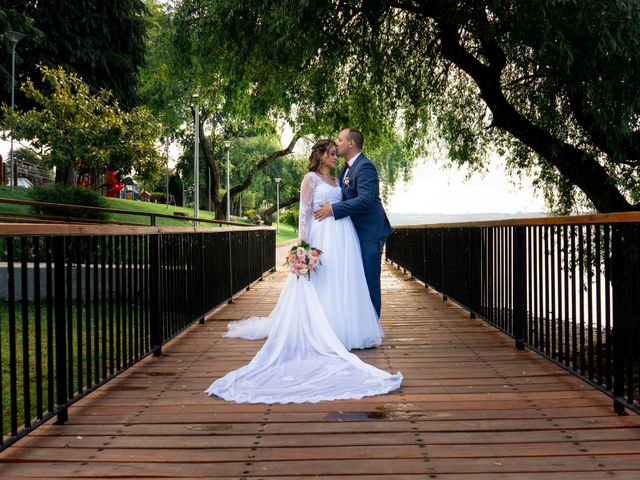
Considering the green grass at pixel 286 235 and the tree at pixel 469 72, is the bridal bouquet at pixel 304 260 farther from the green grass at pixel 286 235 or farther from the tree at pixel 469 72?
the green grass at pixel 286 235

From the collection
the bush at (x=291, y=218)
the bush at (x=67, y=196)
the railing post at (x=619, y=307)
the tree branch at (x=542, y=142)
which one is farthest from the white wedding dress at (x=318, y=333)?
the bush at (x=291, y=218)

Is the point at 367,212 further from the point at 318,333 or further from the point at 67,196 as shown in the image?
the point at 67,196

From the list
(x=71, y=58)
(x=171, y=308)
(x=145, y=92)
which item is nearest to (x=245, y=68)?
(x=171, y=308)

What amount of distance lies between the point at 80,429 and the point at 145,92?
2814cm

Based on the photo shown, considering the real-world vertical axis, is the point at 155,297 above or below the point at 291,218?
below

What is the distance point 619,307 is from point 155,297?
3.43m

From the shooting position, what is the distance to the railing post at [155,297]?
203 inches

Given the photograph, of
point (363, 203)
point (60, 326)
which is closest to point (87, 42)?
point (363, 203)

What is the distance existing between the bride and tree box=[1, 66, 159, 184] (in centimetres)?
1933

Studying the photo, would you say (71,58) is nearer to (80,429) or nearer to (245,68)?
(245,68)

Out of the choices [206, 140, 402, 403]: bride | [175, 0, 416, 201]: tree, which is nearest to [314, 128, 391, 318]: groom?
[206, 140, 402, 403]: bride

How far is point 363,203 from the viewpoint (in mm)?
5684

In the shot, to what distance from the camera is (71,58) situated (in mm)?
26219

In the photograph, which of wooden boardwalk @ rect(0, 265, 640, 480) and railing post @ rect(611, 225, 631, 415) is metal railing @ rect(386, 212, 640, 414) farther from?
wooden boardwalk @ rect(0, 265, 640, 480)
